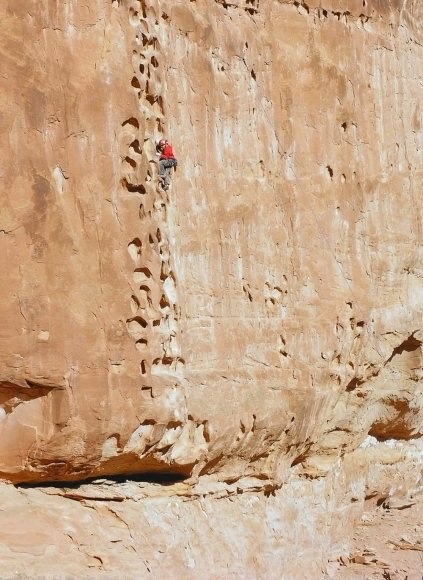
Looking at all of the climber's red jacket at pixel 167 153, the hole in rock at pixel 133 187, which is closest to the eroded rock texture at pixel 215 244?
the hole in rock at pixel 133 187

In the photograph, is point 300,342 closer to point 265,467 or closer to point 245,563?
point 265,467

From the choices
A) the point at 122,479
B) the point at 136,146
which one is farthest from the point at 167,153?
the point at 122,479

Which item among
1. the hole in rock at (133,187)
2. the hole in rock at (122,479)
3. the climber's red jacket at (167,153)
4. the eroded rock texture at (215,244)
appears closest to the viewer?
the eroded rock texture at (215,244)

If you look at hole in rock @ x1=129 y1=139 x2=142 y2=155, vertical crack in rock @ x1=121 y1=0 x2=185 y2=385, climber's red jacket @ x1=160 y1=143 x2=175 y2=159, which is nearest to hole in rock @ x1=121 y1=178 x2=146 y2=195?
vertical crack in rock @ x1=121 y1=0 x2=185 y2=385

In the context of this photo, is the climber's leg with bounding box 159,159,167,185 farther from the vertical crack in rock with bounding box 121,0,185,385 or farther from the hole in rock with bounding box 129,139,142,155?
the hole in rock with bounding box 129,139,142,155

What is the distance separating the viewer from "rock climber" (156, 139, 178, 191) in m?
6.36

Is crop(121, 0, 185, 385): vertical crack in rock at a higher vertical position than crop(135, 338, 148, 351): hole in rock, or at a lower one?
higher

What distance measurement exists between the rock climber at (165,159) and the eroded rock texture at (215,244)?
87 millimetres

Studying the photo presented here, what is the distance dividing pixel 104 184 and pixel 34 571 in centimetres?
236

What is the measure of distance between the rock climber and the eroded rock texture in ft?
0.29

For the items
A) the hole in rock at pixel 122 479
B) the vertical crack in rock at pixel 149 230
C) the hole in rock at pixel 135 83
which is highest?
the hole in rock at pixel 135 83

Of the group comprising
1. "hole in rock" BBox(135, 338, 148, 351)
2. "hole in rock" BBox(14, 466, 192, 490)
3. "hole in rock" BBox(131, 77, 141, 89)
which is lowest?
"hole in rock" BBox(14, 466, 192, 490)

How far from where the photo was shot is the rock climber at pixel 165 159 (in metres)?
Answer: 6.36

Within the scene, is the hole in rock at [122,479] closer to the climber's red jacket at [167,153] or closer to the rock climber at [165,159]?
the rock climber at [165,159]
